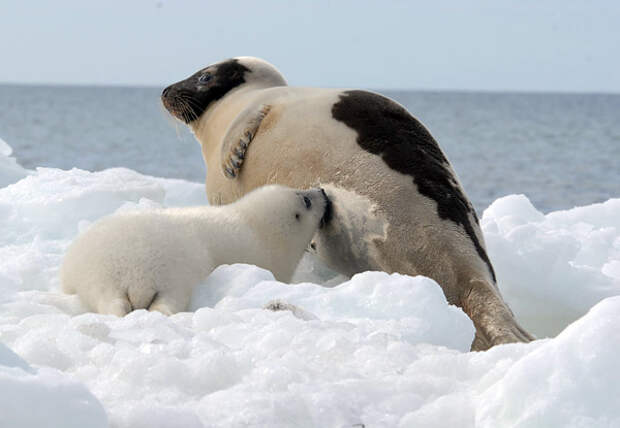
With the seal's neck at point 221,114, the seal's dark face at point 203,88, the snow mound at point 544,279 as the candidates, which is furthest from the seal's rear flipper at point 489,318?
the seal's dark face at point 203,88

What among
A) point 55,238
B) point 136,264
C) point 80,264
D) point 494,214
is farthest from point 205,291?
point 494,214

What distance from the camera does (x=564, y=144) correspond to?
107ft

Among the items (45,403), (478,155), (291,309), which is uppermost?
(45,403)

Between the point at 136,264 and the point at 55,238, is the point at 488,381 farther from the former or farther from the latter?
the point at 55,238

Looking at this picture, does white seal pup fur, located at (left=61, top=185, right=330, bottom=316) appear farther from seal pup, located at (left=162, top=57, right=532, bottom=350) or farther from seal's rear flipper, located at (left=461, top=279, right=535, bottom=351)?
seal's rear flipper, located at (left=461, top=279, right=535, bottom=351)

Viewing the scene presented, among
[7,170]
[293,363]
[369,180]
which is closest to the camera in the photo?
[293,363]

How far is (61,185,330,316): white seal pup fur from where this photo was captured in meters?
3.18

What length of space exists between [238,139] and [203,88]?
2.73 feet

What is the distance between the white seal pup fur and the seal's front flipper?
0.45 metres

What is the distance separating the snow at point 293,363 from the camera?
1.94 meters

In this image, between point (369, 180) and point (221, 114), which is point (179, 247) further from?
point (221, 114)

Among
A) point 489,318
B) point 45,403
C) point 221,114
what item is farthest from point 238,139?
point 45,403

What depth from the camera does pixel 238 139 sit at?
4.42m

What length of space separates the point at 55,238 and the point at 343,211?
147 centimetres
